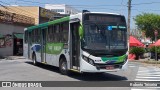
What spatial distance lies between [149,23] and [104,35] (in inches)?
2705

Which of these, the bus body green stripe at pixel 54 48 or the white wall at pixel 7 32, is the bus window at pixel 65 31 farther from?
the white wall at pixel 7 32

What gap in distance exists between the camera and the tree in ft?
271

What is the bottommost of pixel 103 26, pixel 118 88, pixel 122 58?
pixel 118 88

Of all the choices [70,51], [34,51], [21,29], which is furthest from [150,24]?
[70,51]

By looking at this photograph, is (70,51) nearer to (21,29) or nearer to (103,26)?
(103,26)

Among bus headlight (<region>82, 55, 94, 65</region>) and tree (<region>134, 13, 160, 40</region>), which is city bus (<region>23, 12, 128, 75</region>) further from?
tree (<region>134, 13, 160, 40</region>)

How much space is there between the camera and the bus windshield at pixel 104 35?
623 inches

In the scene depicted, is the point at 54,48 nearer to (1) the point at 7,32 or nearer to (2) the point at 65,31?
(2) the point at 65,31

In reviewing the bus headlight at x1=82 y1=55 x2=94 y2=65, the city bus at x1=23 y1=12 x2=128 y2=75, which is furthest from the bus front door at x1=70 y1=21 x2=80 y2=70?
the bus headlight at x1=82 y1=55 x2=94 y2=65

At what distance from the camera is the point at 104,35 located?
16000 millimetres

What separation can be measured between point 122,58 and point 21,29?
1300 inches

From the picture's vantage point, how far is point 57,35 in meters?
19.6

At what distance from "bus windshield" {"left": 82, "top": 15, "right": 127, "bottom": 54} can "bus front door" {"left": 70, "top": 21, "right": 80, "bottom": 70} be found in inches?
35.3

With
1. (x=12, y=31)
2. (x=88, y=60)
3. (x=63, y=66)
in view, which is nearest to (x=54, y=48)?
(x=63, y=66)
